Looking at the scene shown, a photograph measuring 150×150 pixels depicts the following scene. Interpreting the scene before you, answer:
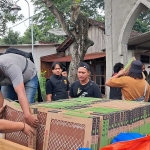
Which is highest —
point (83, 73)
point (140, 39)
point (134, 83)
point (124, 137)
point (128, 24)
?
point (128, 24)

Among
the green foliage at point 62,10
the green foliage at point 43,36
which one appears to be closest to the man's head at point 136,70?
the green foliage at point 62,10

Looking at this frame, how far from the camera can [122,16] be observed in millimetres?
8500

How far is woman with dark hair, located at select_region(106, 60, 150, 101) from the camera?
365 centimetres

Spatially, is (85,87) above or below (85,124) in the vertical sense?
above

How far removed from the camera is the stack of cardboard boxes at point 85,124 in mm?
2053

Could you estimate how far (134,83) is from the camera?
3.65 metres

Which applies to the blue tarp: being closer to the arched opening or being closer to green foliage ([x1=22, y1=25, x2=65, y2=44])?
the arched opening

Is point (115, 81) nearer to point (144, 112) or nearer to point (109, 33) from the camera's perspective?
point (144, 112)

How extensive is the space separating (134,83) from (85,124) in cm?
177

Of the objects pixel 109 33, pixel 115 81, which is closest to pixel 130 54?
pixel 109 33

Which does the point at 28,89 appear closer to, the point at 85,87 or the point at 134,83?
the point at 85,87

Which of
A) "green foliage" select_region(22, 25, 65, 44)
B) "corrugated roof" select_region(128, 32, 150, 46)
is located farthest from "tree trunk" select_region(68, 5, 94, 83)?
"green foliage" select_region(22, 25, 65, 44)

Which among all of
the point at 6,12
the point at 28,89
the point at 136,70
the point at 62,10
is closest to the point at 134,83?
the point at 136,70

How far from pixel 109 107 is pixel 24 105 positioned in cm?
72
